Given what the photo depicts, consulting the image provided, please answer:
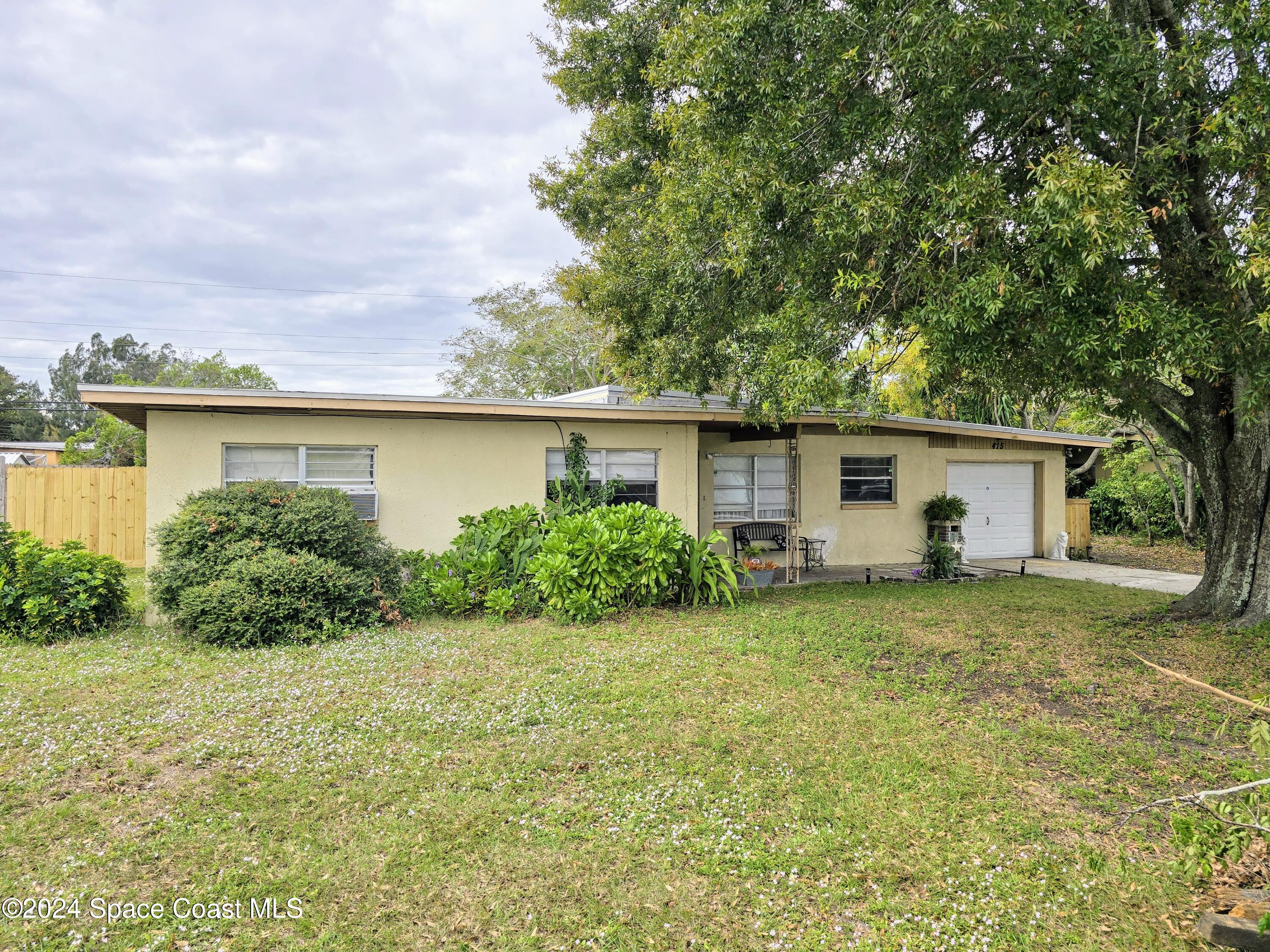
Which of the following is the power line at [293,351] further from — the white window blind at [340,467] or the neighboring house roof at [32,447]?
the white window blind at [340,467]

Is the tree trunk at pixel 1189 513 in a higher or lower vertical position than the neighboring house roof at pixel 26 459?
lower

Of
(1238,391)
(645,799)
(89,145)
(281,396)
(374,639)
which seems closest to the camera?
(645,799)

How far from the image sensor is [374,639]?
6.75m

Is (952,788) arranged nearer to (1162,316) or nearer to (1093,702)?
(1093,702)

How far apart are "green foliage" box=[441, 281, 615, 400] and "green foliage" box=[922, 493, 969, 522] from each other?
53.9ft

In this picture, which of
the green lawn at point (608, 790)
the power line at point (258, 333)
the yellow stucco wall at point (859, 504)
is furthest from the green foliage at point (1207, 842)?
the power line at point (258, 333)

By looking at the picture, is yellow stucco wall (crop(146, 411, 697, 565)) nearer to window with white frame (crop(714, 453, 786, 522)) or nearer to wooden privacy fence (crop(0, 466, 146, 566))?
window with white frame (crop(714, 453, 786, 522))

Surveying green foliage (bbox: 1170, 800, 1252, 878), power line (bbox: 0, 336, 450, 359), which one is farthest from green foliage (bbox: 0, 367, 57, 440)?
green foliage (bbox: 1170, 800, 1252, 878)

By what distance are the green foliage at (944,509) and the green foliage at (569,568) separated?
6222 millimetres

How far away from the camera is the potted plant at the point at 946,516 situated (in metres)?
13.0

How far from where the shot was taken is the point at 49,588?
698 centimetres

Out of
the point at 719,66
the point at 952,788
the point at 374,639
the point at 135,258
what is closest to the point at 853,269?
the point at 719,66

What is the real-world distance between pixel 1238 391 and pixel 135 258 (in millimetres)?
45436

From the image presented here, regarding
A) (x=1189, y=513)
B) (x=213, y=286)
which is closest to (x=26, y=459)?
(x=213, y=286)
